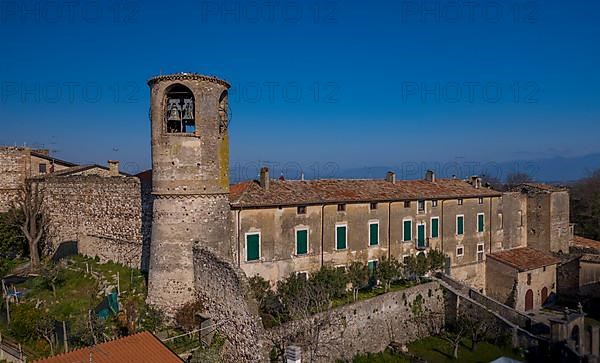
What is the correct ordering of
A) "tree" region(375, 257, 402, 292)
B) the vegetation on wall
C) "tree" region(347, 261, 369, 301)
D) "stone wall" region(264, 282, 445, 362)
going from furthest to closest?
"tree" region(375, 257, 402, 292), "tree" region(347, 261, 369, 301), the vegetation on wall, "stone wall" region(264, 282, 445, 362)

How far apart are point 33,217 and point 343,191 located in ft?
63.8

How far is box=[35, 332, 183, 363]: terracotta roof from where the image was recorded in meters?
12.6

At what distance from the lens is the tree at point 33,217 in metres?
27.7

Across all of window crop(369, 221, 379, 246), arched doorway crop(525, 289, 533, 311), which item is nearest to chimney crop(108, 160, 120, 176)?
window crop(369, 221, 379, 246)

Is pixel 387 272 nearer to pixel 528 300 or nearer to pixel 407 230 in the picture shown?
pixel 407 230

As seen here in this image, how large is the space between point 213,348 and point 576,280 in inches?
1076

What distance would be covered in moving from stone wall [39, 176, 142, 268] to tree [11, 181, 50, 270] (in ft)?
1.70

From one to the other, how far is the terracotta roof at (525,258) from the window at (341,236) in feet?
41.5

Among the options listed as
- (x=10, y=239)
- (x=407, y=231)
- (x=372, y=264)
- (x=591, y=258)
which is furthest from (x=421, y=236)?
A: (x=10, y=239)

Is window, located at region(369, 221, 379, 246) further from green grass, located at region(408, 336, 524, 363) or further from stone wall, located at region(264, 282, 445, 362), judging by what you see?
green grass, located at region(408, 336, 524, 363)

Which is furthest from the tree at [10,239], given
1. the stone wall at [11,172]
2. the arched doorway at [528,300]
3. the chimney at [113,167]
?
the arched doorway at [528,300]

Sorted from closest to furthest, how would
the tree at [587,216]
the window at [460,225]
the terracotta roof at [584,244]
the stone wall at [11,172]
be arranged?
1. the window at [460,225]
2. the stone wall at [11,172]
3. the terracotta roof at [584,244]
4. the tree at [587,216]

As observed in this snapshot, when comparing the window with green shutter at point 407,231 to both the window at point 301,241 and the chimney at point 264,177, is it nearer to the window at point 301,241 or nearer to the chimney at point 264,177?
the window at point 301,241

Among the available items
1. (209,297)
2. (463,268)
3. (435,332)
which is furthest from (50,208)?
(463,268)
